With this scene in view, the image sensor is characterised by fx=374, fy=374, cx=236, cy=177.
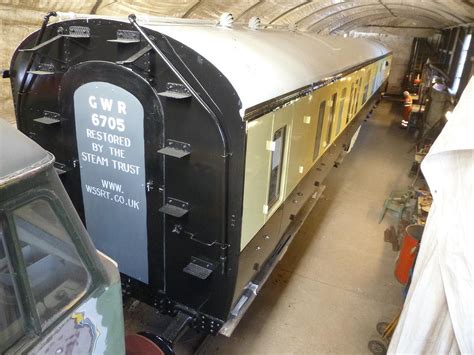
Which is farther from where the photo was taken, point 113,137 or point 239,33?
point 239,33

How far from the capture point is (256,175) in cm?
291

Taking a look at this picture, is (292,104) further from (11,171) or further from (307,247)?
(307,247)

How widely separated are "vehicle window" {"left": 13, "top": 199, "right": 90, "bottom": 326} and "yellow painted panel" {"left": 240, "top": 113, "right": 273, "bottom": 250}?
1.27 meters

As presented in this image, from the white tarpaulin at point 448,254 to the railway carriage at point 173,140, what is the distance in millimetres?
1259

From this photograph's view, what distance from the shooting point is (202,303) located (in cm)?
320

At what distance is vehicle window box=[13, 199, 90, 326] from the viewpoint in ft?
5.57

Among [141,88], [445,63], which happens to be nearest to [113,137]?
[141,88]

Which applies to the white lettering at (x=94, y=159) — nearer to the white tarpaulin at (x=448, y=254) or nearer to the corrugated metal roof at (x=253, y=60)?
the corrugated metal roof at (x=253, y=60)

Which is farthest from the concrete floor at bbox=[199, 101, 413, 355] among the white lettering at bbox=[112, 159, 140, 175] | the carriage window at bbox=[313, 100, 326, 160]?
the white lettering at bbox=[112, 159, 140, 175]

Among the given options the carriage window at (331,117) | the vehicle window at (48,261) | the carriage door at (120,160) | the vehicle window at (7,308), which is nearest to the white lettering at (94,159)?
the carriage door at (120,160)

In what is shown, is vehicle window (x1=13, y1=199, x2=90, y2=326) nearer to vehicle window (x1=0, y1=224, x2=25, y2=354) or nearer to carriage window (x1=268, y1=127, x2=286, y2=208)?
vehicle window (x1=0, y1=224, x2=25, y2=354)

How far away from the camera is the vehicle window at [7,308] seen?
5.08 feet

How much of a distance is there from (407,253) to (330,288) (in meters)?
1.12

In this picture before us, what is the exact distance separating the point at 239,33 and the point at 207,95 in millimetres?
1299
